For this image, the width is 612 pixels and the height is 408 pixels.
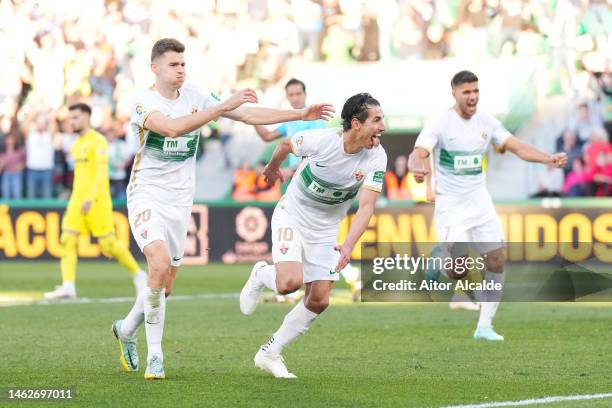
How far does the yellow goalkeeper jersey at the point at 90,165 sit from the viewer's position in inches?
629

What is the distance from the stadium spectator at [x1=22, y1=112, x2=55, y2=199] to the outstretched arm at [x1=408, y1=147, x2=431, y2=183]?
14.8 meters

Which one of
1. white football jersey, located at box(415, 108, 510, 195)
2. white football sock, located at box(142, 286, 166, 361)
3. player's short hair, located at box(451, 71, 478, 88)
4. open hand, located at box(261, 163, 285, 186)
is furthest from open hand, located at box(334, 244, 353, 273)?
player's short hair, located at box(451, 71, 478, 88)

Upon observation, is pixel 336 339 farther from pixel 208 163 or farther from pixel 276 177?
pixel 208 163

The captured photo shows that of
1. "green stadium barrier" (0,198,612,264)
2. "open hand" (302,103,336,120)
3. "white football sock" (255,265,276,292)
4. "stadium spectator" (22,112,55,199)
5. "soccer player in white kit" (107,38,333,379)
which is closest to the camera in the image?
"open hand" (302,103,336,120)

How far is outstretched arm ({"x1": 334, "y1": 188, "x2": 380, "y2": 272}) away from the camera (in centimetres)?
813

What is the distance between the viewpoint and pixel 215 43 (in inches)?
1057

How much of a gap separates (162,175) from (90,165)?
291 inches

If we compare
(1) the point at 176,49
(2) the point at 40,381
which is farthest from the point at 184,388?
(1) the point at 176,49

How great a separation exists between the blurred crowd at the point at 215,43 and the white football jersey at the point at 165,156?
16273mm

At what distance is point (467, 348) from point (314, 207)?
7.97 feet

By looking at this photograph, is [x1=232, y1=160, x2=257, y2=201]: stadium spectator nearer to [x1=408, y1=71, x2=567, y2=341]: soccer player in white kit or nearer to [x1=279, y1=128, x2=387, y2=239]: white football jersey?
[x1=408, y1=71, x2=567, y2=341]: soccer player in white kit

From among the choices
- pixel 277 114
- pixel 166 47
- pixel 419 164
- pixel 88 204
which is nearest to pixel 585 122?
pixel 88 204

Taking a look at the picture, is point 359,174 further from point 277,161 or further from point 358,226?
point 277,161

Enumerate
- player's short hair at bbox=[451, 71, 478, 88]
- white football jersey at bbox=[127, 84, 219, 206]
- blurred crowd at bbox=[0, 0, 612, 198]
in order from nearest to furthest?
1. white football jersey at bbox=[127, 84, 219, 206]
2. player's short hair at bbox=[451, 71, 478, 88]
3. blurred crowd at bbox=[0, 0, 612, 198]
